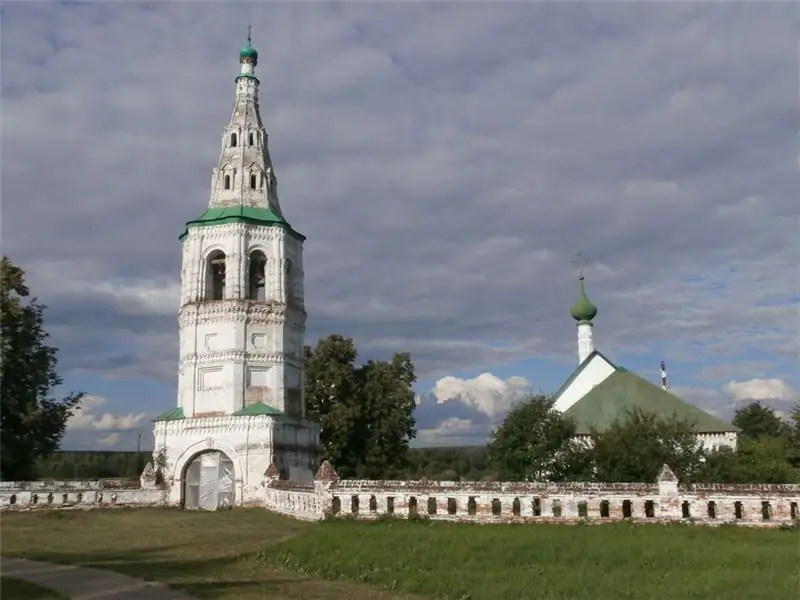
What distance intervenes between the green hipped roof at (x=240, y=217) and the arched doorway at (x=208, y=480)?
Result: 921cm

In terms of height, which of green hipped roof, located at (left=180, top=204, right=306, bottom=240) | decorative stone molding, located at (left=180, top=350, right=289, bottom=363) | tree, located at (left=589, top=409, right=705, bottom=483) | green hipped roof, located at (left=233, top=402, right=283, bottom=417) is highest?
green hipped roof, located at (left=180, top=204, right=306, bottom=240)

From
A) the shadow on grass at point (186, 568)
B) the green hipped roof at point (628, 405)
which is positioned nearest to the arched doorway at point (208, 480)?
the shadow on grass at point (186, 568)

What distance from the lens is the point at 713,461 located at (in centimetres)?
2822

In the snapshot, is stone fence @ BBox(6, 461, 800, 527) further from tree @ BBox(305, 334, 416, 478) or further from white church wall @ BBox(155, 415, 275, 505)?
tree @ BBox(305, 334, 416, 478)

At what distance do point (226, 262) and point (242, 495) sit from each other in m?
9.22

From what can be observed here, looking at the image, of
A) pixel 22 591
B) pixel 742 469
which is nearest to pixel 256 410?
pixel 742 469

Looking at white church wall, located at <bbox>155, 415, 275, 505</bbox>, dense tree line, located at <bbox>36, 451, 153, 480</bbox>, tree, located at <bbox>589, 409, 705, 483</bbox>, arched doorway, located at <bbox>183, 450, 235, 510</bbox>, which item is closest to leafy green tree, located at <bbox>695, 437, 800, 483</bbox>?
tree, located at <bbox>589, 409, 705, 483</bbox>

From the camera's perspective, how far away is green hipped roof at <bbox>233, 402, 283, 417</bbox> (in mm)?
30334

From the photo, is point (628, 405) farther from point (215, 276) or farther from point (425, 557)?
point (425, 557)

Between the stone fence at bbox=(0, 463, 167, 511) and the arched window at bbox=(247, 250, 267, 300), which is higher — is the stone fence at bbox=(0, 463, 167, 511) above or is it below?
below

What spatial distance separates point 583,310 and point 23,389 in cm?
3411

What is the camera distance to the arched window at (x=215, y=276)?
3316 centimetres

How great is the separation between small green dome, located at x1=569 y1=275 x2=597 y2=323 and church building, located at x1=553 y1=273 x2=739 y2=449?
472cm

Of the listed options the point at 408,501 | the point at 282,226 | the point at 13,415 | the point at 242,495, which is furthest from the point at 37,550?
the point at 282,226
